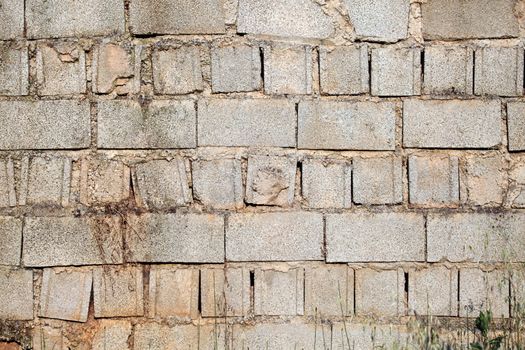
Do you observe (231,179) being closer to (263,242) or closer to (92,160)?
(263,242)

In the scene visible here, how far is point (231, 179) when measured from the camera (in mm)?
5246

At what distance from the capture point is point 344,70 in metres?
5.25

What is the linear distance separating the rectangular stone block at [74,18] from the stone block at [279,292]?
1.62 metres

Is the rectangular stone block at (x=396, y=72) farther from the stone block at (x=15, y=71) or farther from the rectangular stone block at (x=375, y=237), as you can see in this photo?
the stone block at (x=15, y=71)

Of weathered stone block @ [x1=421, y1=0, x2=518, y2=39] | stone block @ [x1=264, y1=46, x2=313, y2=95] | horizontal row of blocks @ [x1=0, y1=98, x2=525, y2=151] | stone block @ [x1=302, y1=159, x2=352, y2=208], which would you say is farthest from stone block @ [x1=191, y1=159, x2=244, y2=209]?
weathered stone block @ [x1=421, y1=0, x2=518, y2=39]

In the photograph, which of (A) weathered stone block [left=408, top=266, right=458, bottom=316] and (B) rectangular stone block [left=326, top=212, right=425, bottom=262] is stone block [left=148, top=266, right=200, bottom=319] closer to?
(B) rectangular stone block [left=326, top=212, right=425, bottom=262]

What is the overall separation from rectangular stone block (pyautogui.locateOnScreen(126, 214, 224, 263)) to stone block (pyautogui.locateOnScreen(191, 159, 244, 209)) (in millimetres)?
94

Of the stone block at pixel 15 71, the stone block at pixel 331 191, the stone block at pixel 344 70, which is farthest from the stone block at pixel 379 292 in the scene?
the stone block at pixel 15 71

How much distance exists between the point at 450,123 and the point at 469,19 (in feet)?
1.93

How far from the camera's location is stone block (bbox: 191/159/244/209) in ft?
17.2

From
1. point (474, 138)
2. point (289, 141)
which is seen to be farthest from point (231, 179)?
point (474, 138)

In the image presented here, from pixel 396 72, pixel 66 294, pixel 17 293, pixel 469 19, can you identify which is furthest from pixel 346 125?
pixel 17 293

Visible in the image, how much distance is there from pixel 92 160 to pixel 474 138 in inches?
84.7

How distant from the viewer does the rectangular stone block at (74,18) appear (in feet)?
17.3
